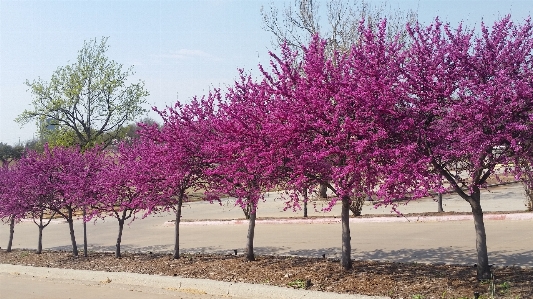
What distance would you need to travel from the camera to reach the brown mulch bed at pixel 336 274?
26.5 ft

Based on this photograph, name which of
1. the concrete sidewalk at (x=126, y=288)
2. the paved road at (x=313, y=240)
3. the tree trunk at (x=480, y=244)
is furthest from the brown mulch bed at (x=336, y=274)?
the paved road at (x=313, y=240)

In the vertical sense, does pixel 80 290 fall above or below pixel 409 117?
below

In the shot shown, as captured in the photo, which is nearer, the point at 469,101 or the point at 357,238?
the point at 469,101

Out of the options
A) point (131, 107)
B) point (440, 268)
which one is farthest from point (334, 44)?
point (440, 268)

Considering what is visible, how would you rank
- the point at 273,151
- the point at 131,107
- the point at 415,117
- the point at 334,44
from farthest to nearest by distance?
the point at 131,107
the point at 334,44
the point at 273,151
the point at 415,117

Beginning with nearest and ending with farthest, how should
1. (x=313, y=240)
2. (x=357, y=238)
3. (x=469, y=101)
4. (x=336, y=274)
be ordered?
(x=469, y=101), (x=336, y=274), (x=357, y=238), (x=313, y=240)

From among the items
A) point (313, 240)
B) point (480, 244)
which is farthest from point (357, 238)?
point (480, 244)

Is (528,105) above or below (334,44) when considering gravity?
below

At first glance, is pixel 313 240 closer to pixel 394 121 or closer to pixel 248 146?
pixel 248 146

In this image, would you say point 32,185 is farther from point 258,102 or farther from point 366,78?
point 366,78

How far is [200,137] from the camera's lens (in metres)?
A: 11.6

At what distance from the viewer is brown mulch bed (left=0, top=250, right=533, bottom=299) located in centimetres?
806

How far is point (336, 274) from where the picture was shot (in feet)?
31.8

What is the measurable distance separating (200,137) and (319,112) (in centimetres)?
391
